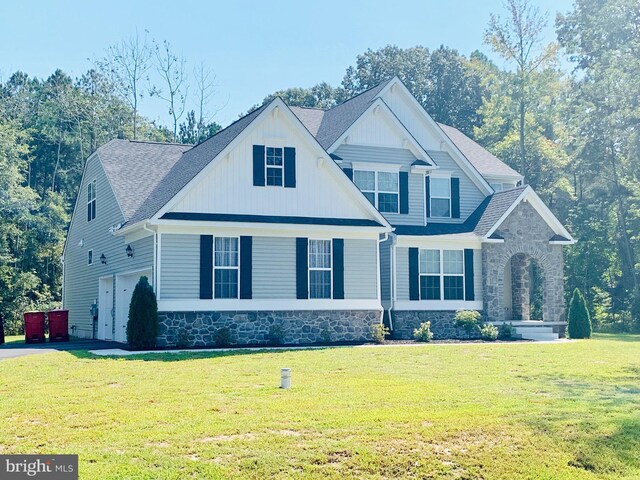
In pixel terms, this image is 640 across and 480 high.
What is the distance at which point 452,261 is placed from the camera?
25.9m

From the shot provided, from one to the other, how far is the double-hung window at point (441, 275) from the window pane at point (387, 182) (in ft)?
8.58

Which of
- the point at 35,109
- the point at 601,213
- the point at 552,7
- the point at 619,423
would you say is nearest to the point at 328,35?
the point at 552,7

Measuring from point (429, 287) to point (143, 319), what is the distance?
10.1 meters

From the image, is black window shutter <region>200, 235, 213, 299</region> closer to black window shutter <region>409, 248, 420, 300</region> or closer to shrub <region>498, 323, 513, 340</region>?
black window shutter <region>409, 248, 420, 300</region>

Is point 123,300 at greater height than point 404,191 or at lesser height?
lesser

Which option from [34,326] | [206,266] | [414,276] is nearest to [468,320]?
[414,276]

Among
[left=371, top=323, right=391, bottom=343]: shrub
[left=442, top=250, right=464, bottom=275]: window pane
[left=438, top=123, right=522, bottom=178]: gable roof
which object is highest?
[left=438, top=123, right=522, bottom=178]: gable roof

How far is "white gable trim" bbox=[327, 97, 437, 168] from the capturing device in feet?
84.4

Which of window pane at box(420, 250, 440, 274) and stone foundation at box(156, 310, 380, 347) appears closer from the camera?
stone foundation at box(156, 310, 380, 347)

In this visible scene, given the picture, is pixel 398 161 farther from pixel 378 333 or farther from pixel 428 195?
pixel 378 333

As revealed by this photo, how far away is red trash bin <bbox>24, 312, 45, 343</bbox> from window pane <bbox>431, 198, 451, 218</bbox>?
14174 mm

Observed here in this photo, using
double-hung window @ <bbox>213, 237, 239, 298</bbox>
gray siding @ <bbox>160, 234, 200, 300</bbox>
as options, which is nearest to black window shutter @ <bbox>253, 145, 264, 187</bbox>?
double-hung window @ <bbox>213, 237, 239, 298</bbox>

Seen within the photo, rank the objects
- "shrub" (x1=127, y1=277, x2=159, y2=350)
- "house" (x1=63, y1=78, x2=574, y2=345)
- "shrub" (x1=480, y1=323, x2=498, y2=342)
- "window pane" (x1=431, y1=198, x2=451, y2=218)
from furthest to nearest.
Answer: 1. "window pane" (x1=431, y1=198, x2=451, y2=218)
2. "shrub" (x1=480, y1=323, x2=498, y2=342)
3. "house" (x1=63, y1=78, x2=574, y2=345)
4. "shrub" (x1=127, y1=277, x2=159, y2=350)

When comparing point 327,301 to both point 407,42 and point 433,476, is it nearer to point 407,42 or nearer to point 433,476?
point 433,476
